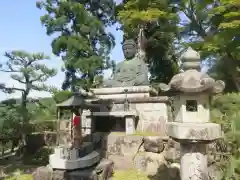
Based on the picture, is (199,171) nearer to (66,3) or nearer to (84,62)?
(84,62)

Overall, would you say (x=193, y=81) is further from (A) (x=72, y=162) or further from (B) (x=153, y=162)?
(A) (x=72, y=162)

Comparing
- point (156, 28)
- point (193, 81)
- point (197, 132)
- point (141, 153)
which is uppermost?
point (156, 28)

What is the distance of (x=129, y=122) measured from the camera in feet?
27.2

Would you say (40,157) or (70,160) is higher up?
(70,160)

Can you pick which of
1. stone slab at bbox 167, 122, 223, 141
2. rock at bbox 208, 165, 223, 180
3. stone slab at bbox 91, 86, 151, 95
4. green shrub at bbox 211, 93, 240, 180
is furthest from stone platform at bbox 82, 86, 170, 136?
stone slab at bbox 167, 122, 223, 141

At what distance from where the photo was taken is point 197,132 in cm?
474

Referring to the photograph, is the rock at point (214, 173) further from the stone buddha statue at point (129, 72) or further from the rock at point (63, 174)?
the stone buddha statue at point (129, 72)

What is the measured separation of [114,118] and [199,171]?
439cm

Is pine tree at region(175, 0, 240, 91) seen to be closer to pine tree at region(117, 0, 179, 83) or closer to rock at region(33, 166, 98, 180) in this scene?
pine tree at region(117, 0, 179, 83)

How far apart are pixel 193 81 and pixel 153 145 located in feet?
10.2

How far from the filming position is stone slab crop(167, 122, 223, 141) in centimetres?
472

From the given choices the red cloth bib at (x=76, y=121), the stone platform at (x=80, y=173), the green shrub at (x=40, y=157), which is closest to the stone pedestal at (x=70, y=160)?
the stone platform at (x=80, y=173)

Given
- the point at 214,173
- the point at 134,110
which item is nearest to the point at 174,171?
the point at 214,173

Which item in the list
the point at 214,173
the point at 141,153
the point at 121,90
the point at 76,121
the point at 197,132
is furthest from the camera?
the point at 121,90
